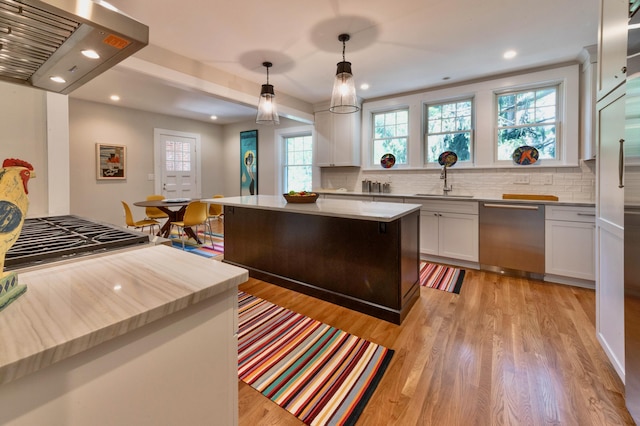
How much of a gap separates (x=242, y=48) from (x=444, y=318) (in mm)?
3276

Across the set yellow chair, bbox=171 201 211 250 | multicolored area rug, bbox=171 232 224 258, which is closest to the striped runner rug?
multicolored area rug, bbox=171 232 224 258

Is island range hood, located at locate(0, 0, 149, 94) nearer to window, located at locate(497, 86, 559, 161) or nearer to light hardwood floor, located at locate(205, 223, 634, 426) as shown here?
light hardwood floor, located at locate(205, 223, 634, 426)

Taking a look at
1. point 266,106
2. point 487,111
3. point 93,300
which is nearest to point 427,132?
point 487,111

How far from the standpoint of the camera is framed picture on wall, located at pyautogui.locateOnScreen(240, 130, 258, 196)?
6.66 metres

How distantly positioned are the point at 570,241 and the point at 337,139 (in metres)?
3.44

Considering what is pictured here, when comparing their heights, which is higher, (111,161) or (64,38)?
(111,161)

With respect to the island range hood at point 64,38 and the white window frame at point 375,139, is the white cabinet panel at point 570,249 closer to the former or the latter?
the white window frame at point 375,139

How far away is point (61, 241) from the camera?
1030 millimetres

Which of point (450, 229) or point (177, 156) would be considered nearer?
point (450, 229)

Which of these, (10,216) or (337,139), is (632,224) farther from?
(337,139)

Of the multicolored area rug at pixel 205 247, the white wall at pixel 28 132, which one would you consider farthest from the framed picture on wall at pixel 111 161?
the white wall at pixel 28 132

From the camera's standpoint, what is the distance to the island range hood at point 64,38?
798 millimetres

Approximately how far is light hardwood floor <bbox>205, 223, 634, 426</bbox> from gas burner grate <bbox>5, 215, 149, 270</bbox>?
1.00 meters

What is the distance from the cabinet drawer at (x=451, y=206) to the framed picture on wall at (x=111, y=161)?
550 centimetres
